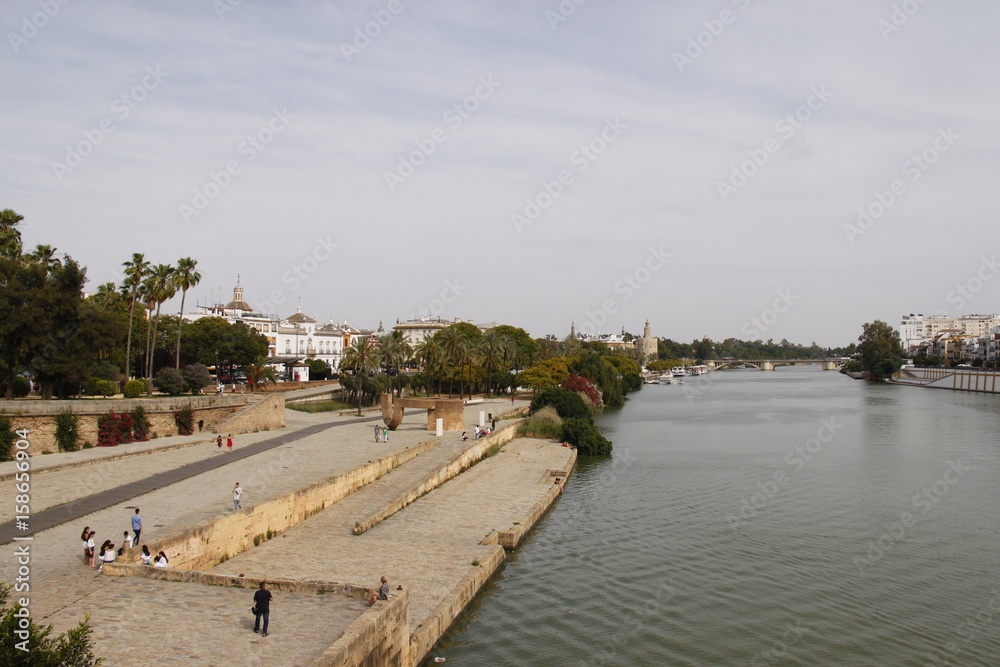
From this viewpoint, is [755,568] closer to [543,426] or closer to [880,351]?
[543,426]

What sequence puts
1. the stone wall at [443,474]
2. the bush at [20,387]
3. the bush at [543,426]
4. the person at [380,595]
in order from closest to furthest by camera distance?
the person at [380,595]
the stone wall at [443,474]
the bush at [20,387]
the bush at [543,426]

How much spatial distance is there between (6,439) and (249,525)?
1236 centimetres

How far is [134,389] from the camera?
39.1 metres

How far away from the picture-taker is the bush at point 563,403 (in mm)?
51500

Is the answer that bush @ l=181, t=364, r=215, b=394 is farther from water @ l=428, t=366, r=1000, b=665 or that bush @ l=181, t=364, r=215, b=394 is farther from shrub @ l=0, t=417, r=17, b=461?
water @ l=428, t=366, r=1000, b=665

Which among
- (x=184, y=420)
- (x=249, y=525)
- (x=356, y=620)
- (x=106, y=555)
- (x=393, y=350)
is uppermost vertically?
(x=393, y=350)

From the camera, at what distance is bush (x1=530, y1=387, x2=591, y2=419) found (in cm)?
5150

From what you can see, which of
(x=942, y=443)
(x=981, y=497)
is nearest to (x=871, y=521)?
(x=981, y=497)

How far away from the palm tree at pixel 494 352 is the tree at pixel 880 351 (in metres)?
95.9

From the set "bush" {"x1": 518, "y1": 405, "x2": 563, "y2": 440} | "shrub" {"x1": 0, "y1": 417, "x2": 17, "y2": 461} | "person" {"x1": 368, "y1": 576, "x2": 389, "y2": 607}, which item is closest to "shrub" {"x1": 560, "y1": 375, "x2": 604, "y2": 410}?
"bush" {"x1": 518, "y1": 405, "x2": 563, "y2": 440}

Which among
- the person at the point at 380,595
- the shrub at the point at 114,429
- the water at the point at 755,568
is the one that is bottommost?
the water at the point at 755,568

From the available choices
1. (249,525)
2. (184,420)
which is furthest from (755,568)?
(184,420)

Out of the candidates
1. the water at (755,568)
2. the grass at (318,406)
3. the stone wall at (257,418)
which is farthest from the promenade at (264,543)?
the grass at (318,406)

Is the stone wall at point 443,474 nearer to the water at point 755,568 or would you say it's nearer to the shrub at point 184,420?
the water at point 755,568
